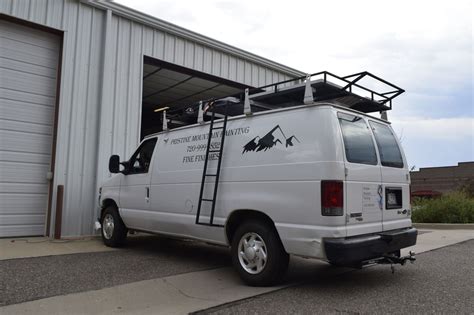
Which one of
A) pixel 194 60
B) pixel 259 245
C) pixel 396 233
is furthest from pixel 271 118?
pixel 194 60

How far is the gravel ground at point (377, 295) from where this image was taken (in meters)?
4.39

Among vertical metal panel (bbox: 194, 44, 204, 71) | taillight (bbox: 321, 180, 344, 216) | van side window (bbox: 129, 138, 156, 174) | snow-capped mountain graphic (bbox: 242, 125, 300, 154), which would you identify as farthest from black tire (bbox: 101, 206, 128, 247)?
vertical metal panel (bbox: 194, 44, 204, 71)

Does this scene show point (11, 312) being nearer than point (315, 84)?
Yes

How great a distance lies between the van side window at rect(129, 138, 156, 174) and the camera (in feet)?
25.2

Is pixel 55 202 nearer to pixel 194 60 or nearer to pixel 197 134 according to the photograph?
A: pixel 197 134

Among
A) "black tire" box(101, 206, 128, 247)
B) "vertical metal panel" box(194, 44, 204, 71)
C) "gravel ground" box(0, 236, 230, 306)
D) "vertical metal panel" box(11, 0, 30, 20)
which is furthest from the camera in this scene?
"vertical metal panel" box(194, 44, 204, 71)

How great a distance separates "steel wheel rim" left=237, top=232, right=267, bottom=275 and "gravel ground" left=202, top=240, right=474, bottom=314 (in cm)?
44

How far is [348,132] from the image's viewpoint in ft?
17.1

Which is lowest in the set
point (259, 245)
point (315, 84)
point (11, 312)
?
point (11, 312)

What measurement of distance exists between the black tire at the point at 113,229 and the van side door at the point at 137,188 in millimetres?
221

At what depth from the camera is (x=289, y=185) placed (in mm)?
5117

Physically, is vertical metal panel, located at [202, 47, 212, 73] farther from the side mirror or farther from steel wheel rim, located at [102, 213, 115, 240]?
steel wheel rim, located at [102, 213, 115, 240]

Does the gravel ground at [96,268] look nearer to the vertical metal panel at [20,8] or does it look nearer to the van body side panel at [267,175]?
the van body side panel at [267,175]

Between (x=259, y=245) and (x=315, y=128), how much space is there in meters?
1.67
